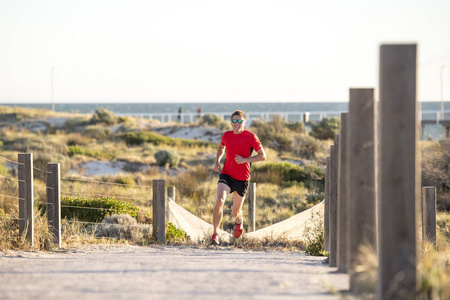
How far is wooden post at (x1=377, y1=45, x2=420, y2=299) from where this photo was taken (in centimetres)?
347

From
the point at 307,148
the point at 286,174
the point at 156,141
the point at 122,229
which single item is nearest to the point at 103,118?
the point at 156,141

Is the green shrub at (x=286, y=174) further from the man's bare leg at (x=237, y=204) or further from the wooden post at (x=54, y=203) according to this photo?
the wooden post at (x=54, y=203)

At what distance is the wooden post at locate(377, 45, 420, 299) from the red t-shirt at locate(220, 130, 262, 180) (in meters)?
4.61

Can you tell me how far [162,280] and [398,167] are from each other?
2015 millimetres

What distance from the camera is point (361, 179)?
411cm

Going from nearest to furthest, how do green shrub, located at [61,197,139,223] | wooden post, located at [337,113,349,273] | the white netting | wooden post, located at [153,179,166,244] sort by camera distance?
wooden post, located at [337,113,349,273]
wooden post, located at [153,179,166,244]
the white netting
green shrub, located at [61,197,139,223]

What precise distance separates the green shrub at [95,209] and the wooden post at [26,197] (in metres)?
3.39

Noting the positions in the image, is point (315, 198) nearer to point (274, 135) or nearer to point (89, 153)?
point (89, 153)

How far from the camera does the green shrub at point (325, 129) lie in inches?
1305

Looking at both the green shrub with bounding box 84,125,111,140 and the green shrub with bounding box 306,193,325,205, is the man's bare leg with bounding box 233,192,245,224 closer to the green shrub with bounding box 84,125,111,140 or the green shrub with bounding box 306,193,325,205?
the green shrub with bounding box 306,193,325,205

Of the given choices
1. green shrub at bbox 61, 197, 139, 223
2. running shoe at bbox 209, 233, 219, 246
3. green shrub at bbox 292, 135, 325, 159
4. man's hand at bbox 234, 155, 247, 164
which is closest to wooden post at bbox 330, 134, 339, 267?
man's hand at bbox 234, 155, 247, 164

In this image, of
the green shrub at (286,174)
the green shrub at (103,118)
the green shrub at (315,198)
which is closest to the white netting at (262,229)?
the green shrub at (315,198)

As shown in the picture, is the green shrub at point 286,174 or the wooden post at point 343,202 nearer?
the wooden post at point 343,202

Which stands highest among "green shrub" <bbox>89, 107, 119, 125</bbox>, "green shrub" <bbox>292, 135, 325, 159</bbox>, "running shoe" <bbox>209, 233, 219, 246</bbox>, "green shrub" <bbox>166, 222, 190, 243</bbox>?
"green shrub" <bbox>89, 107, 119, 125</bbox>
